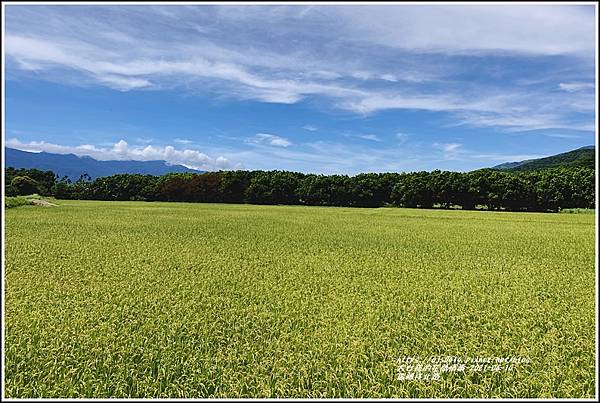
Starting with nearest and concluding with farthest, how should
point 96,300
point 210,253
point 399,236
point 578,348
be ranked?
point 578,348 → point 96,300 → point 210,253 → point 399,236

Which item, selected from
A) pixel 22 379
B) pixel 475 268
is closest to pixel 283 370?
pixel 22 379

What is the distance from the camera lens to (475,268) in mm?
11164

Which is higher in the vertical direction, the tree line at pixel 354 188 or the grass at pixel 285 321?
the tree line at pixel 354 188

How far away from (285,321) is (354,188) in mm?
45486

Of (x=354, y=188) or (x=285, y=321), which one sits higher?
(x=354, y=188)

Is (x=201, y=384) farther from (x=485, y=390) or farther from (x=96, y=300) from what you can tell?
(x=96, y=300)

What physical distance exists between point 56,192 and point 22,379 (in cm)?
5406

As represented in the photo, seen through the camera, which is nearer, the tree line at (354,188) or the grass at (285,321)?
the grass at (285,321)

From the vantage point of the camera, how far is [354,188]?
169ft

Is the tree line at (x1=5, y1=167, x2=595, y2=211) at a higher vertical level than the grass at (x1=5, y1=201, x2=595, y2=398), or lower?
higher

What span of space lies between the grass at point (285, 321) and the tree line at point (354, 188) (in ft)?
117

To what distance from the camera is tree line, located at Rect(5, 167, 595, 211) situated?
1781 inches

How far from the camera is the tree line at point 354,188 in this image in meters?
45.2

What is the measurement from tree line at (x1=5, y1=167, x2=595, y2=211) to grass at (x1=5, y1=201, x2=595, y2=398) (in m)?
35.8
